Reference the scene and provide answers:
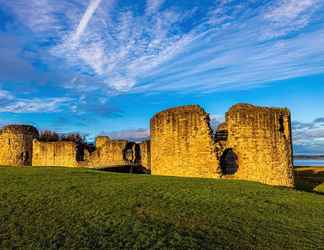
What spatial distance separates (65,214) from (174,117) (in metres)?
12.1

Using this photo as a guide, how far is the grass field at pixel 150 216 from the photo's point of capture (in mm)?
7516

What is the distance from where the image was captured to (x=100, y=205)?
10.1 m

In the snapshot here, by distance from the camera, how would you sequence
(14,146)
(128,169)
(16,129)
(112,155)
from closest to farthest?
(128,169), (112,155), (14,146), (16,129)

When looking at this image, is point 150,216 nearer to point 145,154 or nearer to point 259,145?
point 259,145

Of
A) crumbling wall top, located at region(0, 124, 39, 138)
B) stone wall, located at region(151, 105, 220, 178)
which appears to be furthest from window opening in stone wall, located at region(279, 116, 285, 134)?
crumbling wall top, located at region(0, 124, 39, 138)

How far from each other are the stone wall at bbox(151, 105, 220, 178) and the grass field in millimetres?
5047

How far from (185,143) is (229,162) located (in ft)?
8.13

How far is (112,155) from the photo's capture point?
29766 millimetres

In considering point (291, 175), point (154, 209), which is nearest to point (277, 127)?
point (291, 175)

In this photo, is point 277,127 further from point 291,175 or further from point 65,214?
point 65,214

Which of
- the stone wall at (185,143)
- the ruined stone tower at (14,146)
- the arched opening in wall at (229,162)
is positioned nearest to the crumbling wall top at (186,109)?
the stone wall at (185,143)

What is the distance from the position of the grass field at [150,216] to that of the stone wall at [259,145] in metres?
4.49

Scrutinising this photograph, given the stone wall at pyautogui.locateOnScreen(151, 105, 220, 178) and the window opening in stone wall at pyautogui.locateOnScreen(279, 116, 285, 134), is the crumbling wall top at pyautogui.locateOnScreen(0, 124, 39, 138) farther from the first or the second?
the window opening in stone wall at pyautogui.locateOnScreen(279, 116, 285, 134)

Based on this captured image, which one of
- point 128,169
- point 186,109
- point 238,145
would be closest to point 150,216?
point 238,145
